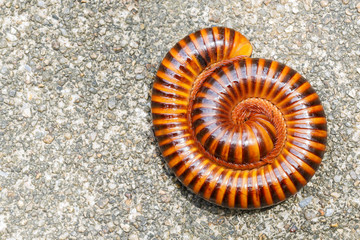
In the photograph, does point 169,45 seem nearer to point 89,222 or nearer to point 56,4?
point 56,4

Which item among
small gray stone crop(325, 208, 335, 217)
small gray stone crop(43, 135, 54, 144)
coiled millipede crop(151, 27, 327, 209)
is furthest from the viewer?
small gray stone crop(43, 135, 54, 144)

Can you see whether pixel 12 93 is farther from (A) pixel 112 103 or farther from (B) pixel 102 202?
(B) pixel 102 202

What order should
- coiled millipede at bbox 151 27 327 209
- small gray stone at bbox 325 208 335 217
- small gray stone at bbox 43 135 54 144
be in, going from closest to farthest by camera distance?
coiled millipede at bbox 151 27 327 209, small gray stone at bbox 325 208 335 217, small gray stone at bbox 43 135 54 144

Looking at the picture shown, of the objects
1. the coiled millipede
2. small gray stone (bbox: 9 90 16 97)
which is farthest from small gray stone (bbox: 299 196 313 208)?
small gray stone (bbox: 9 90 16 97)

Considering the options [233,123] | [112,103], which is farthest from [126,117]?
[233,123]

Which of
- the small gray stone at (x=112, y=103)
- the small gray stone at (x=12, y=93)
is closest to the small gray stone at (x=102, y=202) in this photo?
the small gray stone at (x=112, y=103)

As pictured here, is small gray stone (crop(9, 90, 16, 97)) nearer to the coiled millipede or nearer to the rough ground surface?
the rough ground surface

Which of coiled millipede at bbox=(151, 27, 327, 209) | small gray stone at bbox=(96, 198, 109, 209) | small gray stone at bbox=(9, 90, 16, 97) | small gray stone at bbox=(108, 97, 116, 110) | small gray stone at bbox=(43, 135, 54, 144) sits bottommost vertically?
small gray stone at bbox=(96, 198, 109, 209)
